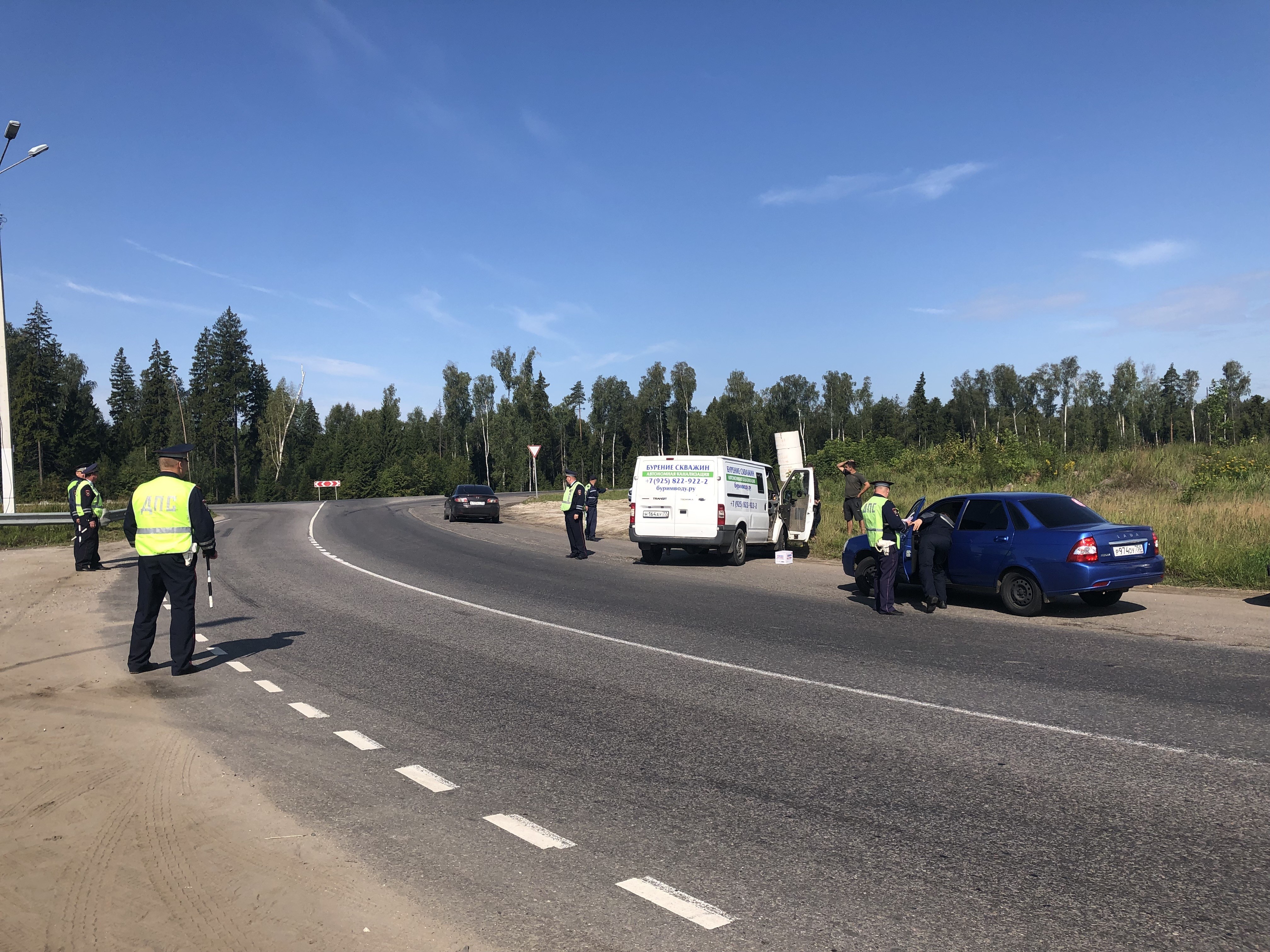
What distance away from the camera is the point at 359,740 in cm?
597

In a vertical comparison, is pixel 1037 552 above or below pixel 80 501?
below

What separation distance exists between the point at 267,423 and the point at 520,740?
8956cm

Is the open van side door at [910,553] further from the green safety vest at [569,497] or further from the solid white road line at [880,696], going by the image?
the green safety vest at [569,497]

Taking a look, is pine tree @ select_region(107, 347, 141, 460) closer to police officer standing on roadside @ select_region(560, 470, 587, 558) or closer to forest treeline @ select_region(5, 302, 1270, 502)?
forest treeline @ select_region(5, 302, 1270, 502)

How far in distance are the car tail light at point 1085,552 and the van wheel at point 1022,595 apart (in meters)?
0.60

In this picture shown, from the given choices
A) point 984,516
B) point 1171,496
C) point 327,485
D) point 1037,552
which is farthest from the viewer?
point 327,485

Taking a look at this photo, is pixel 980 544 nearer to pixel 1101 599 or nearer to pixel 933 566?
pixel 933 566

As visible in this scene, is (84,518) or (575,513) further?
(575,513)

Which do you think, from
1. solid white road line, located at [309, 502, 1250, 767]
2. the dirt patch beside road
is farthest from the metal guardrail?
the dirt patch beside road

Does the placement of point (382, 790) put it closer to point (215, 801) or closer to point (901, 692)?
point (215, 801)

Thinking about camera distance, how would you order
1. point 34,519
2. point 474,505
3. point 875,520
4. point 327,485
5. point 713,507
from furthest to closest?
point 327,485 → point 474,505 → point 34,519 → point 713,507 → point 875,520

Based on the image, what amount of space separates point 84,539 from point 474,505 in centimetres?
1819

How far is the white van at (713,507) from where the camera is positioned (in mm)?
18000

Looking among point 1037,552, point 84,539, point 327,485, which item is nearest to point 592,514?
point 84,539
